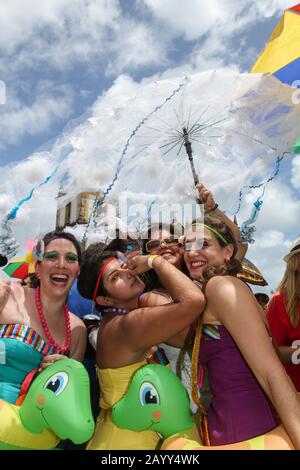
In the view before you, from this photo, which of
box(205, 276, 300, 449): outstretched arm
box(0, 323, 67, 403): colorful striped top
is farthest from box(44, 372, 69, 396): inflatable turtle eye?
box(205, 276, 300, 449): outstretched arm

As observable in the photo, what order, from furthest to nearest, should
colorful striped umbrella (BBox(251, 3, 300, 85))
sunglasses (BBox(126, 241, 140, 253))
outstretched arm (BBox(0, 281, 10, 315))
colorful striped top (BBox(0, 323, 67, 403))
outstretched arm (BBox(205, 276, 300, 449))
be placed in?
sunglasses (BBox(126, 241, 140, 253)) < colorful striped umbrella (BBox(251, 3, 300, 85)) < outstretched arm (BBox(0, 281, 10, 315)) < colorful striped top (BBox(0, 323, 67, 403)) < outstretched arm (BBox(205, 276, 300, 449))

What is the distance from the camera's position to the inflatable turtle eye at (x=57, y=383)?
198 centimetres

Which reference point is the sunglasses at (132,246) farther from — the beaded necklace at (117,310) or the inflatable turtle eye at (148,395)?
the inflatable turtle eye at (148,395)

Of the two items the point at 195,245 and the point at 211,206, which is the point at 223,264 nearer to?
the point at 195,245

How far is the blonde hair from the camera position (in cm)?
279

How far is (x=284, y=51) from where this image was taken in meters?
3.10

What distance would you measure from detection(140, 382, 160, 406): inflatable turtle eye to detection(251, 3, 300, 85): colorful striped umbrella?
2.22m

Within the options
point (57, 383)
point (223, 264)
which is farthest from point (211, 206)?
point (57, 383)

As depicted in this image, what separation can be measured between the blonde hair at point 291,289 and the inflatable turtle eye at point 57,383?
1.63 m

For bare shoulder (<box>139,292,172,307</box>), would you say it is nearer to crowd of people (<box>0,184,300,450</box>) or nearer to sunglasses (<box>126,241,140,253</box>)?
crowd of people (<box>0,184,300,450</box>)

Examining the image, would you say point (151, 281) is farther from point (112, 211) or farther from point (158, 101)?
point (158, 101)

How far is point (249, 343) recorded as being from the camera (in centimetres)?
179

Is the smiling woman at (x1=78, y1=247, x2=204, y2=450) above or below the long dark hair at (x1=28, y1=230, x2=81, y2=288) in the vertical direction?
below
